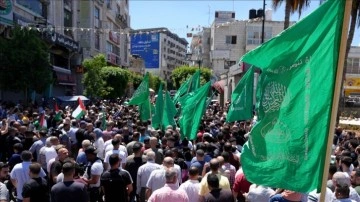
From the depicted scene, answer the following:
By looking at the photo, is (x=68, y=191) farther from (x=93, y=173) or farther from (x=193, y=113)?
(x=193, y=113)

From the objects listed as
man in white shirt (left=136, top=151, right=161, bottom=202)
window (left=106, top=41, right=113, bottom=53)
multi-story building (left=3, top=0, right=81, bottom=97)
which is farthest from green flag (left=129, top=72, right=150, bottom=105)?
window (left=106, top=41, right=113, bottom=53)

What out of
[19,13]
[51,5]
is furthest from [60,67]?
[19,13]

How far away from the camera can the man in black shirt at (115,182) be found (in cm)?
628

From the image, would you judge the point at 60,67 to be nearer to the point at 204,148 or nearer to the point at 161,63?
the point at 204,148

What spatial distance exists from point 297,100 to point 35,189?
389 cm

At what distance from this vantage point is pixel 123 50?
209 feet

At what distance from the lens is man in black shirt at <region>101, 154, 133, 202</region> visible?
6.28m

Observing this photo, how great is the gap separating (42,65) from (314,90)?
860 inches

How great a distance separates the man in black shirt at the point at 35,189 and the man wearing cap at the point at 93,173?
1111 mm

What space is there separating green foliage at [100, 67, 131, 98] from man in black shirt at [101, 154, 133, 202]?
31422 millimetres

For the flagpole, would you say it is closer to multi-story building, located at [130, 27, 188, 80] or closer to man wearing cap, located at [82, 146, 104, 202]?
man wearing cap, located at [82, 146, 104, 202]

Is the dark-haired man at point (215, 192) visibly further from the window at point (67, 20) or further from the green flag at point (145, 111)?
the window at point (67, 20)

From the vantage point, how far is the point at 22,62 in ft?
73.7

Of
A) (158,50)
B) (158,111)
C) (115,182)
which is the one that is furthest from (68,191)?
(158,50)
